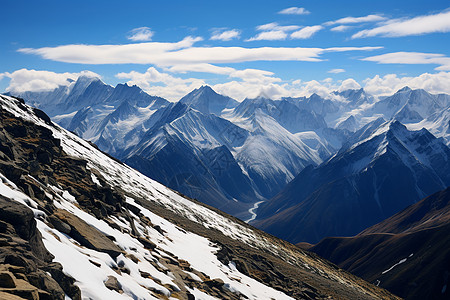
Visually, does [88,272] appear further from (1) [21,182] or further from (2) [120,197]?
(2) [120,197]

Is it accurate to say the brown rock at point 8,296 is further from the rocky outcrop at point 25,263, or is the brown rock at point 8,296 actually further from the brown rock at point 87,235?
the brown rock at point 87,235

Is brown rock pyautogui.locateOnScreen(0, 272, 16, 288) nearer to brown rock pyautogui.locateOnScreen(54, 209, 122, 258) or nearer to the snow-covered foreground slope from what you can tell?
the snow-covered foreground slope

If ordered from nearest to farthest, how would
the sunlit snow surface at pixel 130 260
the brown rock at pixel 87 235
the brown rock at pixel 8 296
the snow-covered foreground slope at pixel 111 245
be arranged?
the brown rock at pixel 8 296 < the sunlit snow surface at pixel 130 260 < the snow-covered foreground slope at pixel 111 245 < the brown rock at pixel 87 235

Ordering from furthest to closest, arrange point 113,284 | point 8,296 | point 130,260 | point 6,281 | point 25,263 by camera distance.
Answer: point 130,260 → point 113,284 → point 25,263 → point 6,281 → point 8,296

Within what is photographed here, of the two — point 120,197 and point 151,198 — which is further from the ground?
point 120,197

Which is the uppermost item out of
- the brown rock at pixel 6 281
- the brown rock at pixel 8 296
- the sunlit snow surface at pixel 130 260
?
the brown rock at pixel 6 281

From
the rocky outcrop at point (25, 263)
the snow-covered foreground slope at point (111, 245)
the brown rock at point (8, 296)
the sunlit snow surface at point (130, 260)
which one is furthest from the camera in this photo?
the snow-covered foreground slope at point (111, 245)


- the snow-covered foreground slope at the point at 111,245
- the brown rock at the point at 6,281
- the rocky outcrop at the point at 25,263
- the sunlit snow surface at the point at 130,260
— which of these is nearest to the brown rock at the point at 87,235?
the snow-covered foreground slope at the point at 111,245

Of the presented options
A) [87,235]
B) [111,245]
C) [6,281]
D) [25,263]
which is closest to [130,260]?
[111,245]

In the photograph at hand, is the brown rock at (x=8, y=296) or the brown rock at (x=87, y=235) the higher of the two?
the brown rock at (x=8, y=296)

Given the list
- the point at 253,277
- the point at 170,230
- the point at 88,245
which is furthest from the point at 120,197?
the point at 88,245

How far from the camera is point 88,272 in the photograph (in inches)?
1158

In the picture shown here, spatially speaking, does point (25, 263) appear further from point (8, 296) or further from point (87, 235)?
point (87, 235)

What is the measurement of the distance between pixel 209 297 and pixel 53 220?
16217 millimetres
